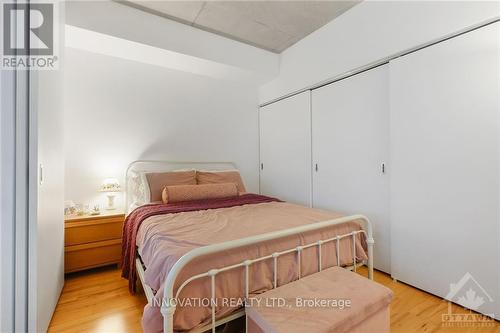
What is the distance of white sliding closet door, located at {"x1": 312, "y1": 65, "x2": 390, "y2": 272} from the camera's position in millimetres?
2238

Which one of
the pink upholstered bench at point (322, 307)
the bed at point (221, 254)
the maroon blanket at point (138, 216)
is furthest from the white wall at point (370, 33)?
the pink upholstered bench at point (322, 307)

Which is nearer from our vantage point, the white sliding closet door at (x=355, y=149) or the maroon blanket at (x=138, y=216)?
the maroon blanket at (x=138, y=216)

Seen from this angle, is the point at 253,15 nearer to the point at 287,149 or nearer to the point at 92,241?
the point at 287,149

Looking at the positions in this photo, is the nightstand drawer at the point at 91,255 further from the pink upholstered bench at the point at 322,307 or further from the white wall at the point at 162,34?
the white wall at the point at 162,34

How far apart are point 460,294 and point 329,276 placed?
47.6 inches

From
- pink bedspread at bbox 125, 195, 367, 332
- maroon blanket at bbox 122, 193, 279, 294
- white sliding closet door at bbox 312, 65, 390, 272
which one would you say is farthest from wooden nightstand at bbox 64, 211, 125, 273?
white sliding closet door at bbox 312, 65, 390, 272

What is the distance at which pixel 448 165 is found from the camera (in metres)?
1.76

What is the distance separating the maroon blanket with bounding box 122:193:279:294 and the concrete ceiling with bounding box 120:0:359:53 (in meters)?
2.02

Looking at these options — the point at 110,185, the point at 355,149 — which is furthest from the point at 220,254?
the point at 110,185

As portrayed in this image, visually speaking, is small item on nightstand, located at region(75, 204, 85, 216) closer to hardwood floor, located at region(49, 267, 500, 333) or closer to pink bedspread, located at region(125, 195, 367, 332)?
hardwood floor, located at region(49, 267, 500, 333)

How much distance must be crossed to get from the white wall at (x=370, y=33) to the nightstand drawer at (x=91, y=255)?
289cm

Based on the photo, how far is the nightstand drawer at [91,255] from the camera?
2.15 m

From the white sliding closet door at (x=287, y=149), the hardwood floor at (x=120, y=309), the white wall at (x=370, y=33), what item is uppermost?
the white wall at (x=370, y=33)

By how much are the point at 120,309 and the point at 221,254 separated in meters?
1.16
